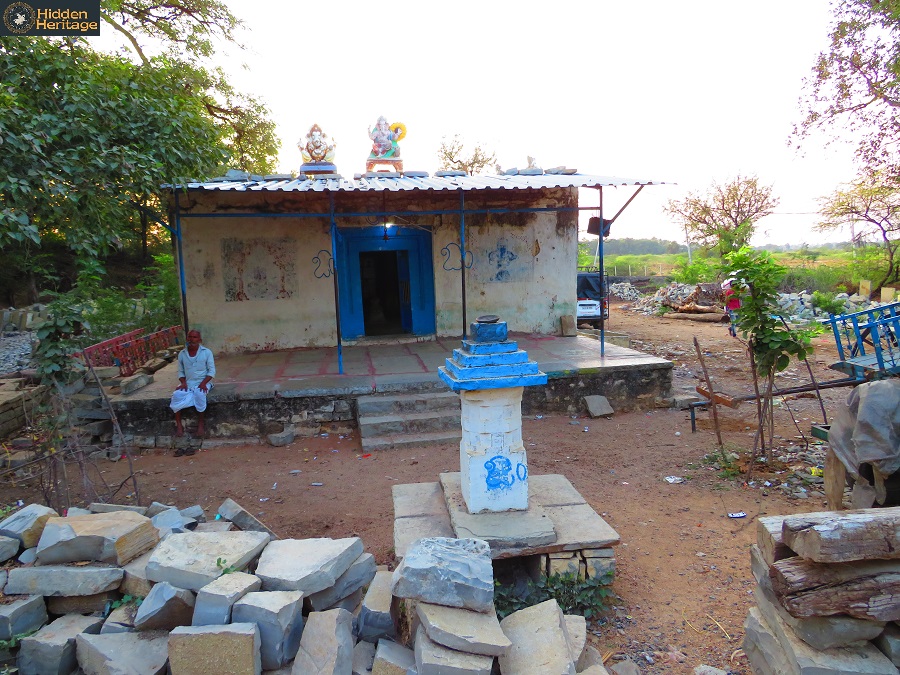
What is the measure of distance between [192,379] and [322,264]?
364 cm

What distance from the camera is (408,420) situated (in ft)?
23.0

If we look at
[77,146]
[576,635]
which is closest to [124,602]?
[576,635]

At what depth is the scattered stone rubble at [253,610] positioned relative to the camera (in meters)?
2.51

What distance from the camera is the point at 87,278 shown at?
852cm

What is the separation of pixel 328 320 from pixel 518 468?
6987 millimetres

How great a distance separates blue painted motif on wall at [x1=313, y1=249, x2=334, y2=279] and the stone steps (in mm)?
3457

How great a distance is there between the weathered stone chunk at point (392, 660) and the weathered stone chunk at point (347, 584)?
49cm

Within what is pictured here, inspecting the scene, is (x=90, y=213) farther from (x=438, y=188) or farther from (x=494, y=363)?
(x=494, y=363)

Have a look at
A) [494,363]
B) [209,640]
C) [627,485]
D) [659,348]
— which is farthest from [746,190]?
[209,640]

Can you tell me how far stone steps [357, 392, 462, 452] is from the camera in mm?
6770

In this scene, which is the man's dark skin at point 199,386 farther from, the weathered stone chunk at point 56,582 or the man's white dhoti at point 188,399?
the weathered stone chunk at point 56,582

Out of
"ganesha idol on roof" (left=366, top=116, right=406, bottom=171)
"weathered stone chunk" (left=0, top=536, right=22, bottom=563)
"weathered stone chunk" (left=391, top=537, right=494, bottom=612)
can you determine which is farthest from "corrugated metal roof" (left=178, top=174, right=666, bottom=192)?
"weathered stone chunk" (left=391, top=537, right=494, bottom=612)

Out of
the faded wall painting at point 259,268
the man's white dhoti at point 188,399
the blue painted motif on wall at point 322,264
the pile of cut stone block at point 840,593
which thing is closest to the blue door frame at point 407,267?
the blue painted motif on wall at point 322,264

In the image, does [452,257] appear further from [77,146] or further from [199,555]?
[199,555]
